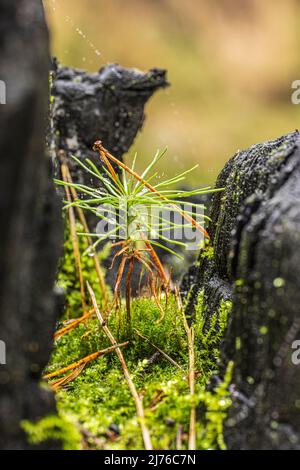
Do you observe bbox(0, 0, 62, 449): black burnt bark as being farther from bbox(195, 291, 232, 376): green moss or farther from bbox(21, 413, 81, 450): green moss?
bbox(195, 291, 232, 376): green moss

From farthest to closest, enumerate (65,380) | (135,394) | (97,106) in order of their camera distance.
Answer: (97,106) < (65,380) < (135,394)

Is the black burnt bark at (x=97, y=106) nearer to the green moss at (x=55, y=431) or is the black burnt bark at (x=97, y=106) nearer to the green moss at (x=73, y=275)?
the green moss at (x=73, y=275)

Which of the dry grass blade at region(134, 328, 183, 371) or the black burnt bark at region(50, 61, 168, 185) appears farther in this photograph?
the black burnt bark at region(50, 61, 168, 185)

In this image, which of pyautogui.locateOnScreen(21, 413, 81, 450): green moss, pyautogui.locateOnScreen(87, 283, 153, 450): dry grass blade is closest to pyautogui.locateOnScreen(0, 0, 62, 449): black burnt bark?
pyautogui.locateOnScreen(21, 413, 81, 450): green moss

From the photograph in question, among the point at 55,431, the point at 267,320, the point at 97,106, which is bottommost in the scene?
the point at 55,431

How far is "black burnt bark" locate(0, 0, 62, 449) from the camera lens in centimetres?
43

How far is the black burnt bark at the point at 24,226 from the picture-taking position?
425 millimetres

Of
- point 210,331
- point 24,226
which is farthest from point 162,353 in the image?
point 24,226

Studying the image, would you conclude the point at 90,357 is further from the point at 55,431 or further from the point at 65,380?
the point at 55,431

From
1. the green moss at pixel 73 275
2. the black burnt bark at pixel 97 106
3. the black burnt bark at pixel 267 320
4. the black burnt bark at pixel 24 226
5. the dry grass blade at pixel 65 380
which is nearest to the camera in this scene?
the black burnt bark at pixel 24 226

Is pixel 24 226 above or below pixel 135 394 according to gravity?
above

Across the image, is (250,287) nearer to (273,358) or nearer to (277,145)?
(273,358)

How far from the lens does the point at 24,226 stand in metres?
0.47

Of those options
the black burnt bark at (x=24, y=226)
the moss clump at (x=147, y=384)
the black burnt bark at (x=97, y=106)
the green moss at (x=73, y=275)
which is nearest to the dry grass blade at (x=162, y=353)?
the moss clump at (x=147, y=384)
